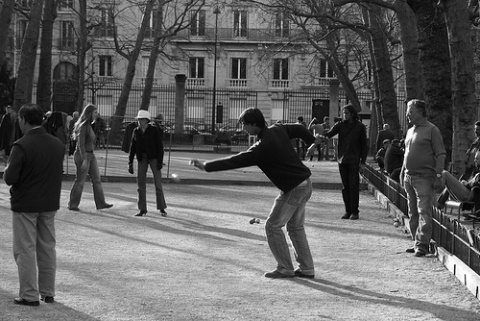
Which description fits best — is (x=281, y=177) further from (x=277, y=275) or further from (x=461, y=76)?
(x=461, y=76)

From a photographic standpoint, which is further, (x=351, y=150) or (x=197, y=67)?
(x=197, y=67)

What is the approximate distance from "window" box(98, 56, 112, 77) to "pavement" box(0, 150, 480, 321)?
174 ft

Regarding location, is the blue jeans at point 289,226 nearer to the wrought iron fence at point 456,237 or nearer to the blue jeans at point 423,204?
the wrought iron fence at point 456,237

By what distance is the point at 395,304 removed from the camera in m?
8.55

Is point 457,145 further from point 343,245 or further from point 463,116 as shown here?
point 343,245

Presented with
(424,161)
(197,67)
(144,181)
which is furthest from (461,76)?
(197,67)

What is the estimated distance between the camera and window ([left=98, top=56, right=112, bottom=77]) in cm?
6912

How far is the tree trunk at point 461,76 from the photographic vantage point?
16078 mm

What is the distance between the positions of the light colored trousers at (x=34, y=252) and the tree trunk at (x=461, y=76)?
32.6ft

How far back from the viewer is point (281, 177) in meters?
9.63

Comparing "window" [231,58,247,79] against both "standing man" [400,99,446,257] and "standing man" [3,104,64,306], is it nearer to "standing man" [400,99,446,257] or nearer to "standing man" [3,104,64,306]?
"standing man" [400,99,446,257]

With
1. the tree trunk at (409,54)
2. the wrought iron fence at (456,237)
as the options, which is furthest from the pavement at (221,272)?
the tree trunk at (409,54)

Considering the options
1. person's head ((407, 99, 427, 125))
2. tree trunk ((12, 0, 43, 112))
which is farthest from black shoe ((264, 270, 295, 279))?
tree trunk ((12, 0, 43, 112))

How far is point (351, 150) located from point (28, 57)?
1657 cm
